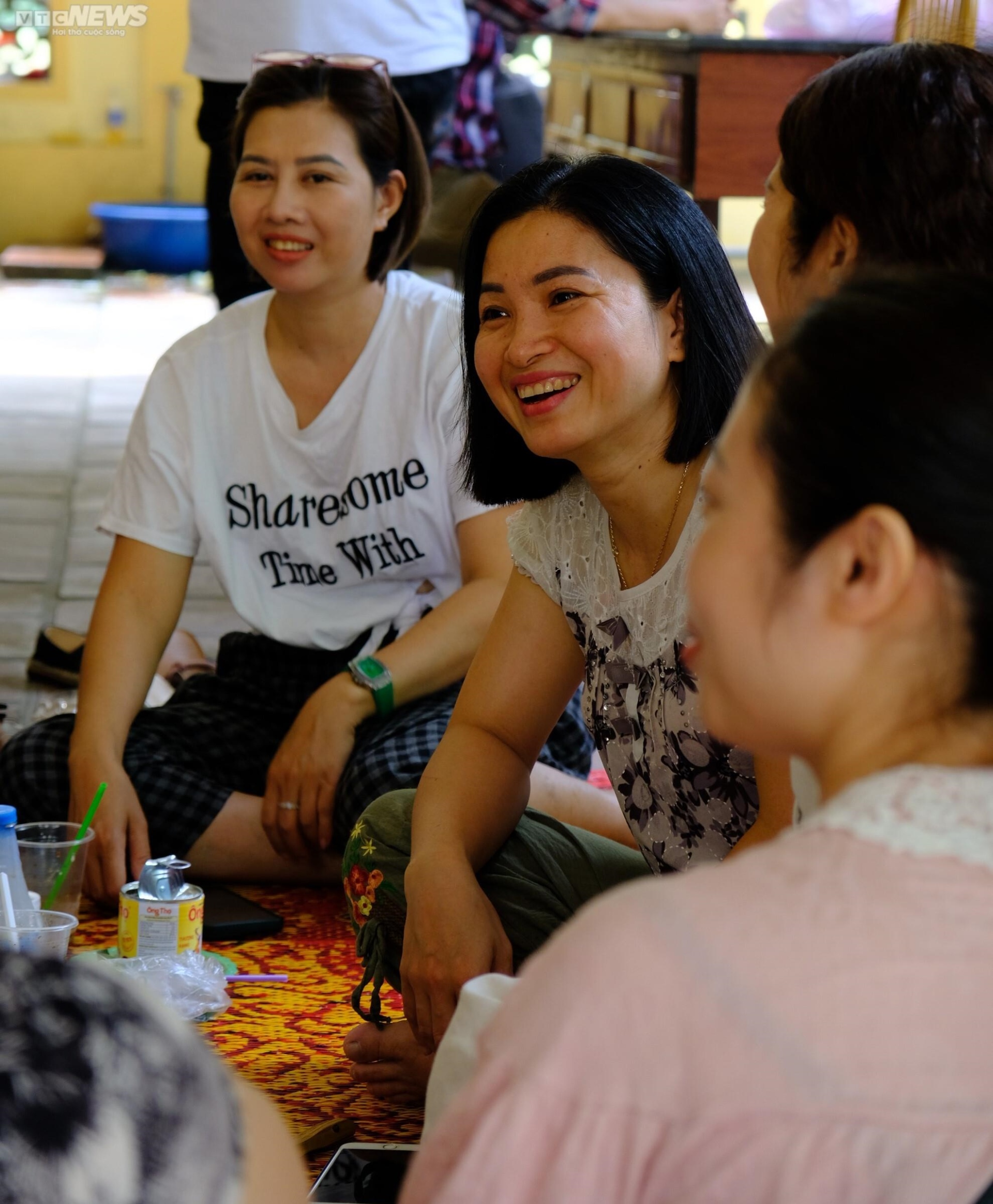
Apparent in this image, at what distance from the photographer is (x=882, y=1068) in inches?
23.5

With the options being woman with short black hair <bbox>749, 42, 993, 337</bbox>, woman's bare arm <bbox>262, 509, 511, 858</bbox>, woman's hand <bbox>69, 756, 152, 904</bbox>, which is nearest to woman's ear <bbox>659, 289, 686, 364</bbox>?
woman with short black hair <bbox>749, 42, 993, 337</bbox>

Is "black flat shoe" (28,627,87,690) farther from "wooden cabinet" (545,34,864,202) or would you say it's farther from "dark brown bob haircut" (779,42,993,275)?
"dark brown bob haircut" (779,42,993,275)

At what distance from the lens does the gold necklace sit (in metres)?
1.44

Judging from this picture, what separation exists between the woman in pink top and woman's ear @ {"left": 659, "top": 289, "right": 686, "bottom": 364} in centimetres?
74

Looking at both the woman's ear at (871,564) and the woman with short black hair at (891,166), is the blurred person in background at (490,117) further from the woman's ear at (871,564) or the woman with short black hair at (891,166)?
the woman's ear at (871,564)

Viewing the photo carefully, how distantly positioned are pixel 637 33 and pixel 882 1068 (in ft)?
10.3

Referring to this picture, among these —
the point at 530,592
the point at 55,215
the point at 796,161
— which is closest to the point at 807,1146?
the point at 796,161

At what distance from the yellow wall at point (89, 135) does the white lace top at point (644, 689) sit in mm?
7139

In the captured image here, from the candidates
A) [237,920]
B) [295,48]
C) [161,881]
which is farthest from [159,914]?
[295,48]

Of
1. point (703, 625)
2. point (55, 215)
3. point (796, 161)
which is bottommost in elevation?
point (55, 215)

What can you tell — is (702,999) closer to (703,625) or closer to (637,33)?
(703,625)

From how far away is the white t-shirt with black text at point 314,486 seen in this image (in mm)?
2141

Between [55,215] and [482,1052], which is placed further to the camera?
[55,215]

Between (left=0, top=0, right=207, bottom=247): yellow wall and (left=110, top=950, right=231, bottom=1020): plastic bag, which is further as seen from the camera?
(left=0, top=0, right=207, bottom=247): yellow wall
